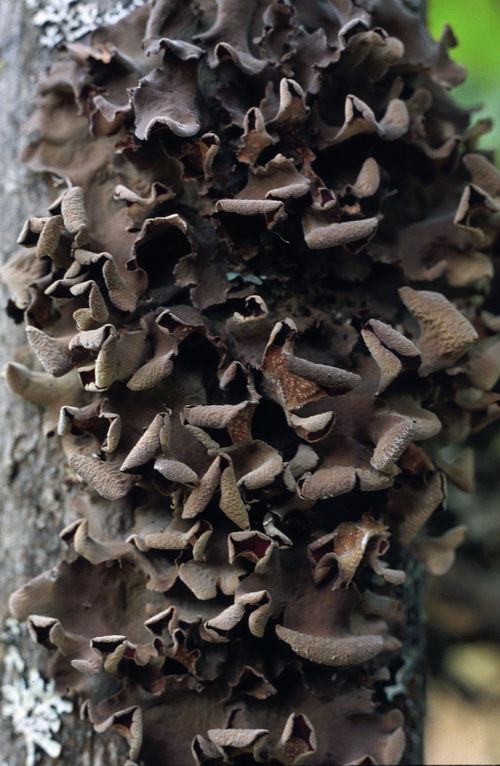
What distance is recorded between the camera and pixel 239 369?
1029mm

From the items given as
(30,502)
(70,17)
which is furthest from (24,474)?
(70,17)

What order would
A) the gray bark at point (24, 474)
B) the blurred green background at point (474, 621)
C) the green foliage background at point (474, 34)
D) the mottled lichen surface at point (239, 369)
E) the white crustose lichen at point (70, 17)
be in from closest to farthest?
the mottled lichen surface at point (239, 369) < the gray bark at point (24, 474) < the white crustose lichen at point (70, 17) < the blurred green background at point (474, 621) < the green foliage background at point (474, 34)

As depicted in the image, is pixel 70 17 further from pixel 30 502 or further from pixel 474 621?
pixel 474 621

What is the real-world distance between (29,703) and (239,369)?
0.75m

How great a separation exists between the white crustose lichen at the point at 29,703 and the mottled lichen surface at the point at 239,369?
0.12 metres

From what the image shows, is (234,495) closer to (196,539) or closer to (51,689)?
(196,539)

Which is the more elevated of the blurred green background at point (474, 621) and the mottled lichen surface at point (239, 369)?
the mottled lichen surface at point (239, 369)

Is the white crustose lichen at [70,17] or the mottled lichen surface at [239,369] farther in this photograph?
the white crustose lichen at [70,17]

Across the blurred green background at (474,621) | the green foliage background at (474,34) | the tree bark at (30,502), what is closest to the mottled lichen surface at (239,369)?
the tree bark at (30,502)

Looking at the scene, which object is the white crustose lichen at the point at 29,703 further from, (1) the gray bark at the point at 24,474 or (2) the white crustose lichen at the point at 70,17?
(2) the white crustose lichen at the point at 70,17

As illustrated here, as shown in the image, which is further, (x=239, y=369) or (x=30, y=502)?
(x=30, y=502)

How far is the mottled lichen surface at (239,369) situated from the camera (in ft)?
3.28

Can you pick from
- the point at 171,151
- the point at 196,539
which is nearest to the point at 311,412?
the point at 196,539

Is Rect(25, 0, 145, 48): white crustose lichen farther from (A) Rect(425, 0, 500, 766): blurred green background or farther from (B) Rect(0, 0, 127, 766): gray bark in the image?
(A) Rect(425, 0, 500, 766): blurred green background
